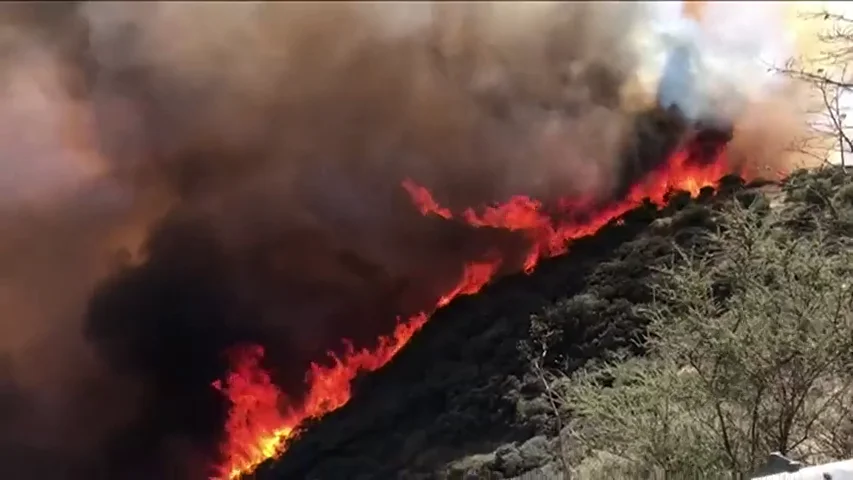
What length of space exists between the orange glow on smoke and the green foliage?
10.5 metres

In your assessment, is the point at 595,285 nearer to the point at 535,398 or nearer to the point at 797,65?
the point at 535,398

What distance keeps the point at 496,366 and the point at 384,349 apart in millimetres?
5460

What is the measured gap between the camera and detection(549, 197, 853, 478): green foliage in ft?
40.8

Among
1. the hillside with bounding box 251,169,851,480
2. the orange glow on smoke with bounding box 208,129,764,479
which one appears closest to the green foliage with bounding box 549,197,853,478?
the hillside with bounding box 251,169,851,480

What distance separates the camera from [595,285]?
41.8 m

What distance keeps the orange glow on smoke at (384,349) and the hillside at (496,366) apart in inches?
22.3

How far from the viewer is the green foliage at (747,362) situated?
12.4 m

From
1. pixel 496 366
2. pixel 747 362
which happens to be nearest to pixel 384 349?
pixel 496 366

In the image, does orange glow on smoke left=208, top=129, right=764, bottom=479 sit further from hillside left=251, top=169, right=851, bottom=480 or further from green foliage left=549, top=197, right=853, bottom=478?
green foliage left=549, top=197, right=853, bottom=478

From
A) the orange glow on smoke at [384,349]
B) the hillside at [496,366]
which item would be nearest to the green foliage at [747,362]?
the hillside at [496,366]

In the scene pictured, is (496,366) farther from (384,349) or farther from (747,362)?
(747,362)

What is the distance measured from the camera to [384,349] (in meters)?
34.1

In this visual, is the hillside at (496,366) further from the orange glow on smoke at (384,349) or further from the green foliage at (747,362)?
the green foliage at (747,362)

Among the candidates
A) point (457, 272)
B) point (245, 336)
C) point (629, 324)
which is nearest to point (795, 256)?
point (245, 336)
